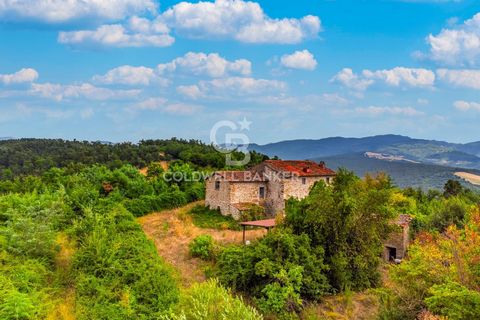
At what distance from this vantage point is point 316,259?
20.0 meters

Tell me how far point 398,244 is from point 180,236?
1330 centimetres

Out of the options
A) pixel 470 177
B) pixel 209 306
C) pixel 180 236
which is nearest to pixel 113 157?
pixel 180 236

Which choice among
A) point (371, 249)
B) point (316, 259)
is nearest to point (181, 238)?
point (316, 259)

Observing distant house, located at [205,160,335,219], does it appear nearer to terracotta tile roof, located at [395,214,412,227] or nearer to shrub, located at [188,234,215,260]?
shrub, located at [188,234,215,260]

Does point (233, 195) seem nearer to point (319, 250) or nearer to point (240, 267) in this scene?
point (240, 267)

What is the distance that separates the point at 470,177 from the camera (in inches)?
3371

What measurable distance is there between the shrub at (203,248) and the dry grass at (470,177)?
70681 millimetres

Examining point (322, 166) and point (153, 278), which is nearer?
point (153, 278)

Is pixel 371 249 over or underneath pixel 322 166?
underneath

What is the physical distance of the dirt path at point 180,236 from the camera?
21.8m

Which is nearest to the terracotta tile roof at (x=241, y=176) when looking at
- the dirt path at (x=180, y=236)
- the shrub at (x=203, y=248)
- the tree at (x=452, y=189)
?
the dirt path at (x=180, y=236)

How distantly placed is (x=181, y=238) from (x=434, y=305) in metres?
16.7

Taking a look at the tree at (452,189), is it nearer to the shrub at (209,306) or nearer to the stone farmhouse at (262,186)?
the stone farmhouse at (262,186)

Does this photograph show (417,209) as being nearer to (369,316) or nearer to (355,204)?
(355,204)
